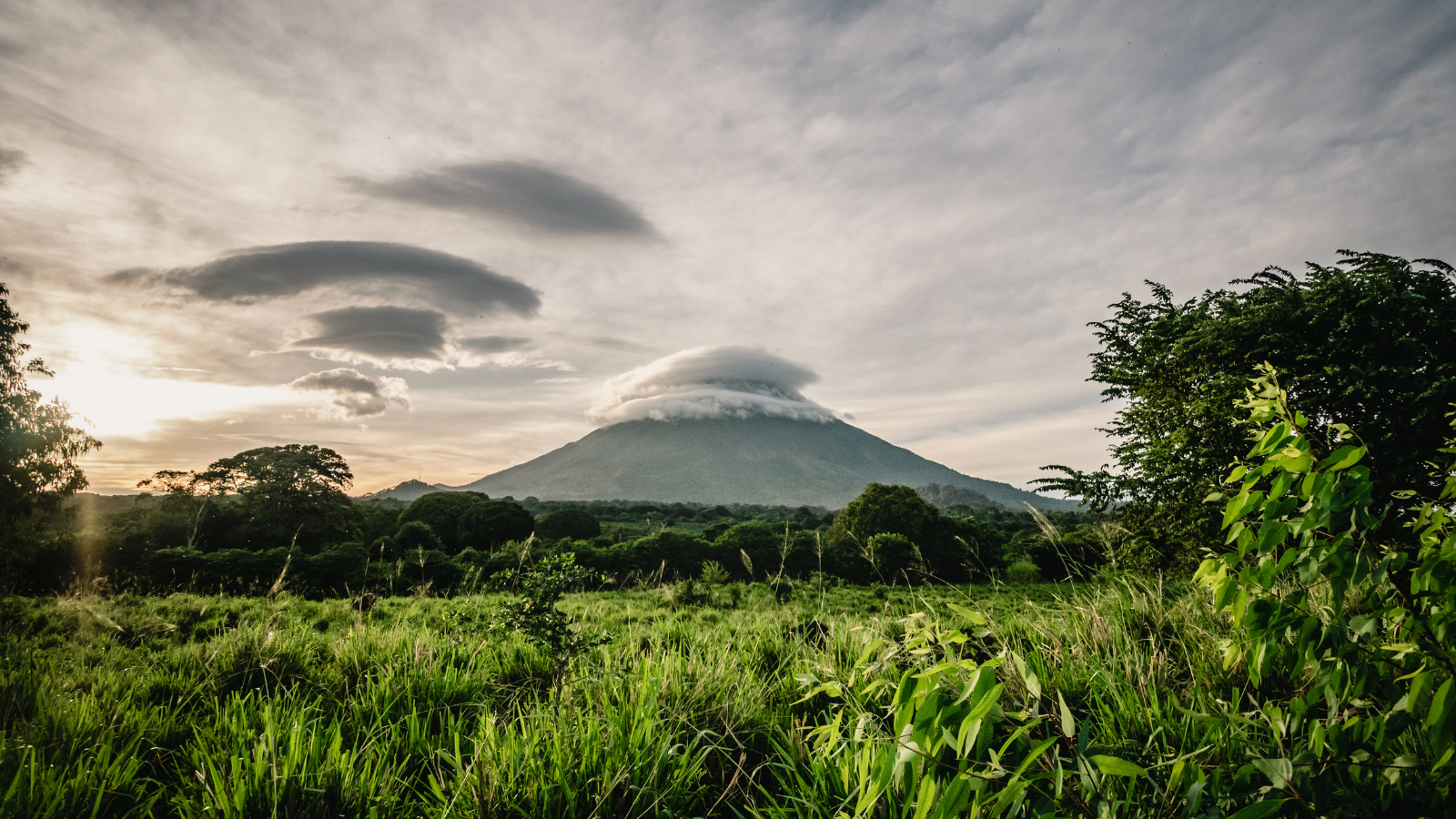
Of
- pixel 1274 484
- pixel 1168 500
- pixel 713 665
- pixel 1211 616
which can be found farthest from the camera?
pixel 1168 500

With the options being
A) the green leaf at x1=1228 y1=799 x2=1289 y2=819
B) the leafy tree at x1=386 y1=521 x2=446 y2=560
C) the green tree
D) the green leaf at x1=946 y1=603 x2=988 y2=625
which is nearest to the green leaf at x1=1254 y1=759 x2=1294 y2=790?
the green leaf at x1=1228 y1=799 x2=1289 y2=819

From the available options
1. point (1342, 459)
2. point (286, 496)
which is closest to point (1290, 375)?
point (1342, 459)

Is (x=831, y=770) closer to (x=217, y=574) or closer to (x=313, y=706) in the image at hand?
(x=313, y=706)

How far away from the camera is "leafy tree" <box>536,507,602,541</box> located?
4416cm

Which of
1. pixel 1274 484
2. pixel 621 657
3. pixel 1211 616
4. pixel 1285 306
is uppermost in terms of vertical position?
pixel 1285 306

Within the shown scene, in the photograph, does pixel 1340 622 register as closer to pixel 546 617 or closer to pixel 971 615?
pixel 971 615

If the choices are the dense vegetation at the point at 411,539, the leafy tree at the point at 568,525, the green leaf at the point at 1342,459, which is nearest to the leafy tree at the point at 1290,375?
the dense vegetation at the point at 411,539

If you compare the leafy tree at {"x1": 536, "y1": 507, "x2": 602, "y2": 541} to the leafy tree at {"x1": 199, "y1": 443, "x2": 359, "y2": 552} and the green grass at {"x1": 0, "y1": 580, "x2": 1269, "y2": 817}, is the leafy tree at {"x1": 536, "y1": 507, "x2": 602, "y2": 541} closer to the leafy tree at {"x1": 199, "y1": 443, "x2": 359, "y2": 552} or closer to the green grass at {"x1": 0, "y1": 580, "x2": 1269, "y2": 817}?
the leafy tree at {"x1": 199, "y1": 443, "x2": 359, "y2": 552}

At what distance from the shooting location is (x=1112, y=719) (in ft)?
9.87

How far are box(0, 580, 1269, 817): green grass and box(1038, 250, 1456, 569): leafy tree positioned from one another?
32.7 ft

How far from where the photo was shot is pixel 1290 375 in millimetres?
A: 11773

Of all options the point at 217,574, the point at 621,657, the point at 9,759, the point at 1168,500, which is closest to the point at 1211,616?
the point at 621,657

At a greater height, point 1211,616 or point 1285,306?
point 1285,306

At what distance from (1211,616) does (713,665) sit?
4.32 meters
